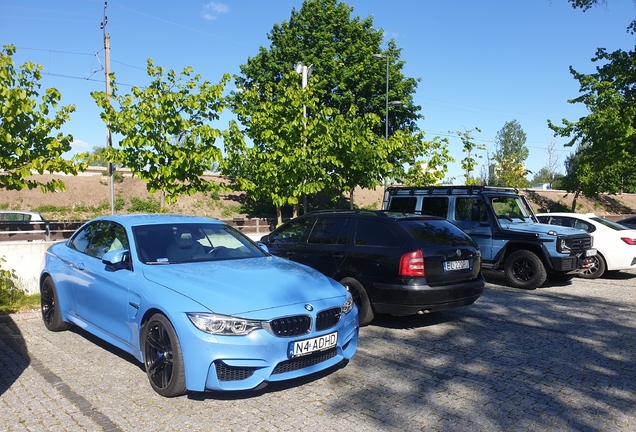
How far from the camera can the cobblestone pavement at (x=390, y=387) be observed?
160 inches

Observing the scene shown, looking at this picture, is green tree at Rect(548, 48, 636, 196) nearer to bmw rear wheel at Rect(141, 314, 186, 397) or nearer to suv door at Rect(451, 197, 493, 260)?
suv door at Rect(451, 197, 493, 260)

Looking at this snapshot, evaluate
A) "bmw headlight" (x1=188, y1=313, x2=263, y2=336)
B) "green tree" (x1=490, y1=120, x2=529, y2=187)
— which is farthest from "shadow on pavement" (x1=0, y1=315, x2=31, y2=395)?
"green tree" (x1=490, y1=120, x2=529, y2=187)

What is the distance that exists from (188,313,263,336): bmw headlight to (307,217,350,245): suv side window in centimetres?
332

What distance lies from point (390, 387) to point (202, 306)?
6.23 feet

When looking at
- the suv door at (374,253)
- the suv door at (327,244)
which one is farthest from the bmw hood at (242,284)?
the suv door at (327,244)

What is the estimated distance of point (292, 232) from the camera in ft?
27.3

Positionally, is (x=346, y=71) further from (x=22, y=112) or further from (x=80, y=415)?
(x=80, y=415)

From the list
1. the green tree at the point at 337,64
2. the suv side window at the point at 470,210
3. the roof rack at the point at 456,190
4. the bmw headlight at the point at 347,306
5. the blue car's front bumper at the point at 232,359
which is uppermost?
the green tree at the point at 337,64

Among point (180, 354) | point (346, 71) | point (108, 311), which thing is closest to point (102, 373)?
point (108, 311)

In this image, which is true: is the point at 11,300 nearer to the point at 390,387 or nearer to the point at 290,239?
the point at 290,239

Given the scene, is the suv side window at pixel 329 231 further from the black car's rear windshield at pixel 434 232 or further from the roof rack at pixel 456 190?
the roof rack at pixel 456 190

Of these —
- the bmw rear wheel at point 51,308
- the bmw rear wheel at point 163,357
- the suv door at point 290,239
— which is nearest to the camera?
the bmw rear wheel at point 163,357

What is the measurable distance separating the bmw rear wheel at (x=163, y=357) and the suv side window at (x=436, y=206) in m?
8.03

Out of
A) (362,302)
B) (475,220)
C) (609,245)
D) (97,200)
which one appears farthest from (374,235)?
(97,200)
